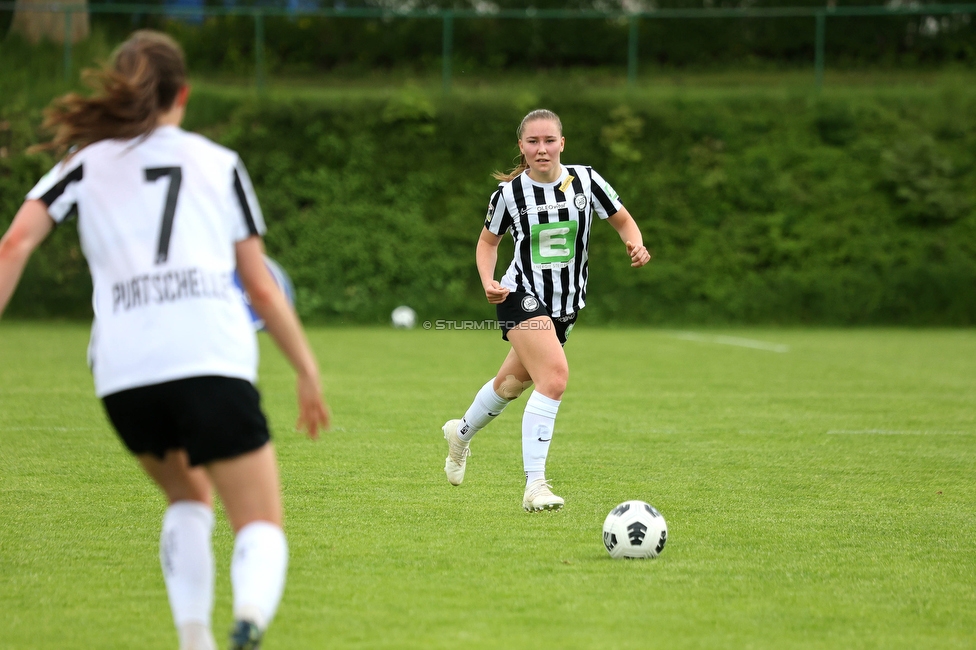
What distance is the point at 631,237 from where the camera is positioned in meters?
5.97

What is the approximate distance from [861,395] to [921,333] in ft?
33.6

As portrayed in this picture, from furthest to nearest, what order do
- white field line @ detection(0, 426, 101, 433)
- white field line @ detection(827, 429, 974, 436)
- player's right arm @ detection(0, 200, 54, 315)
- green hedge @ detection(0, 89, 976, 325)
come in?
green hedge @ detection(0, 89, 976, 325) < white field line @ detection(827, 429, 974, 436) < white field line @ detection(0, 426, 101, 433) < player's right arm @ detection(0, 200, 54, 315)

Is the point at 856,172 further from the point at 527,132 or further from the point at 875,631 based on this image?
the point at 875,631

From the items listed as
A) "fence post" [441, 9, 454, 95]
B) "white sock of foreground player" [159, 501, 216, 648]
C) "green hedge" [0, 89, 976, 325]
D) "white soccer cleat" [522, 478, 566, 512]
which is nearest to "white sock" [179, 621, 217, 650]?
"white sock of foreground player" [159, 501, 216, 648]

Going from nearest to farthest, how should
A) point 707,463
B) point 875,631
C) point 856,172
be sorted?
point 875,631
point 707,463
point 856,172

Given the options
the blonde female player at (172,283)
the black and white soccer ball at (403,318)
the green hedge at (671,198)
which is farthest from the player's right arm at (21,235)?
the green hedge at (671,198)

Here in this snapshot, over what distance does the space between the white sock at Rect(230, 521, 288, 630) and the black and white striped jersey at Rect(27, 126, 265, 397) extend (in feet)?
1.36

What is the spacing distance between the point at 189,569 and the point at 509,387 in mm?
3274

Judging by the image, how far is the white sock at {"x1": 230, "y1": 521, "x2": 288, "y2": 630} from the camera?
2.76 meters

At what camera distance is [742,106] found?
23375 mm

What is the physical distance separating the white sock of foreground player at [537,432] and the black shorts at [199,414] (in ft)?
9.34

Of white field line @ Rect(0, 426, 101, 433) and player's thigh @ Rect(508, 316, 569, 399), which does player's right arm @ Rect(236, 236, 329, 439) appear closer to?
player's thigh @ Rect(508, 316, 569, 399)

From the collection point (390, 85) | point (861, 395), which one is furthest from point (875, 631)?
point (390, 85)

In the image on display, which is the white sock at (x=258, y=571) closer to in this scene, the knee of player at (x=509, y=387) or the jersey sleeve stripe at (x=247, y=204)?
the jersey sleeve stripe at (x=247, y=204)
